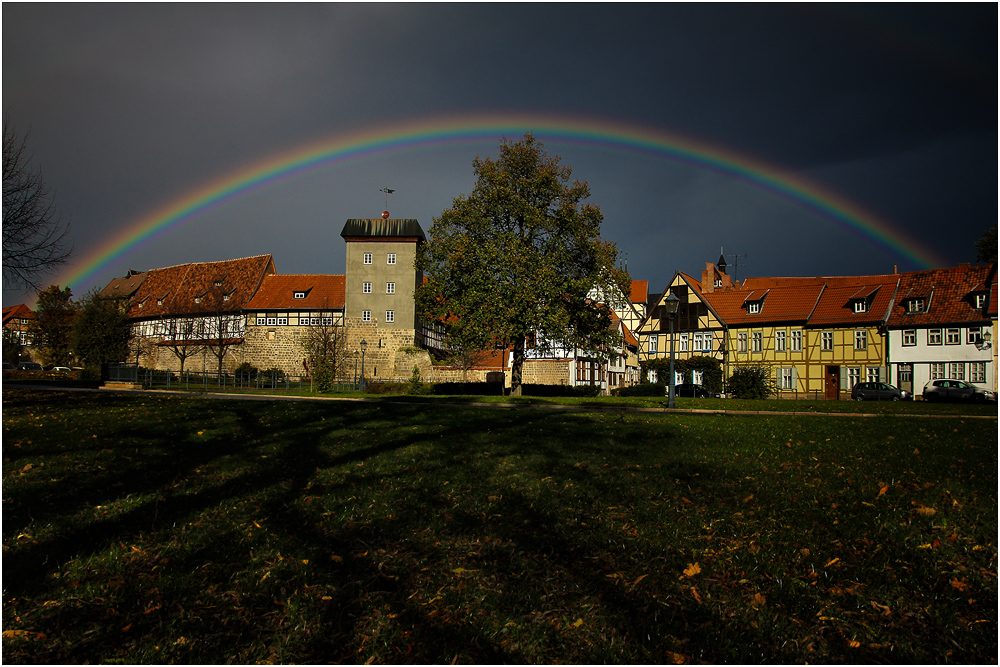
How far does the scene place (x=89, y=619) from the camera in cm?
481

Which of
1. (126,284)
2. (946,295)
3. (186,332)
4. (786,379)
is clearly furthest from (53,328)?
(946,295)

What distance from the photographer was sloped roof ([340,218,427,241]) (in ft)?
188

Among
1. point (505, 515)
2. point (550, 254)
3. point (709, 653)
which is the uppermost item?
point (550, 254)

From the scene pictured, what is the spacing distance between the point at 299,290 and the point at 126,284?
28.6 metres

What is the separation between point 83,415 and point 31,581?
882 centimetres

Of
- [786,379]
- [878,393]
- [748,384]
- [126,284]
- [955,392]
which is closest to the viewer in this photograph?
[748,384]

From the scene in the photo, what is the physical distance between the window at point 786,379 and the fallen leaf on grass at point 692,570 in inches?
1931

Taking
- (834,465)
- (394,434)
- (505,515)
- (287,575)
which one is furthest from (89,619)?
(834,465)

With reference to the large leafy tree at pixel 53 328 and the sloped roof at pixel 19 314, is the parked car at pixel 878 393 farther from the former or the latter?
the sloped roof at pixel 19 314

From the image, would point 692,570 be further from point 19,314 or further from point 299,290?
point 19,314

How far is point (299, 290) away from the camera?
6206 cm

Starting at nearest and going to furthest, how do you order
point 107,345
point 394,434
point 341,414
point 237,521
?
point 237,521
point 394,434
point 341,414
point 107,345

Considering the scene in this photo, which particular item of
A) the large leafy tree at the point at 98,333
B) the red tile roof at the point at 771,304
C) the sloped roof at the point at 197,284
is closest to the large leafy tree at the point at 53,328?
the sloped roof at the point at 197,284

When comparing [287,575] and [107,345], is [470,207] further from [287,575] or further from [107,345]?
[107,345]
